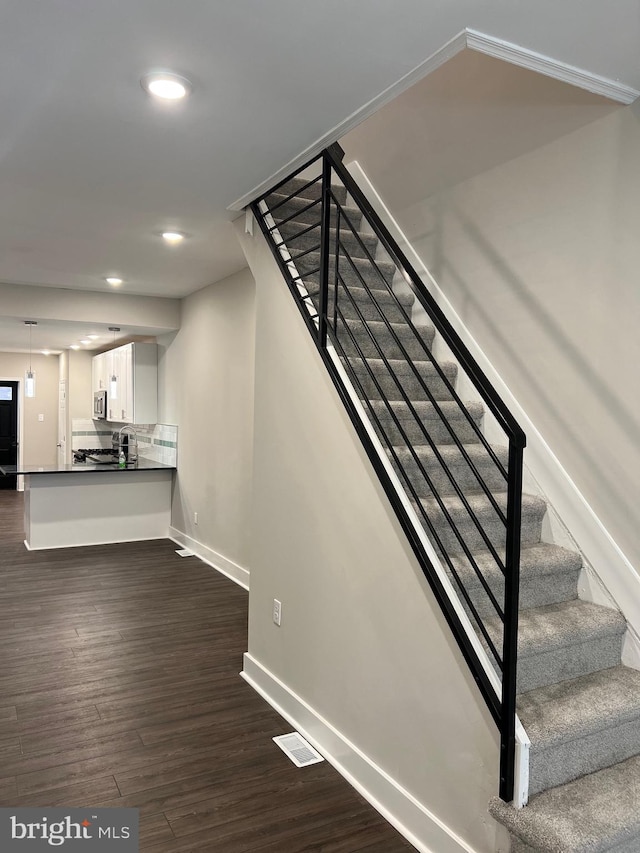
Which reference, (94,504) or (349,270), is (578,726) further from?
(94,504)

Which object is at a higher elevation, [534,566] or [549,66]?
[549,66]

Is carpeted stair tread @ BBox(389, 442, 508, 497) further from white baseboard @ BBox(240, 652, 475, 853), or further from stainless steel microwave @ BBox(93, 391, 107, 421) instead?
stainless steel microwave @ BBox(93, 391, 107, 421)

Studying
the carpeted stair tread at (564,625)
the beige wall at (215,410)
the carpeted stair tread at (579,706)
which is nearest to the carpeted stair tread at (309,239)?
the beige wall at (215,410)

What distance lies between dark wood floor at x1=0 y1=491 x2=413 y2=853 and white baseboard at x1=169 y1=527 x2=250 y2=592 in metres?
0.22

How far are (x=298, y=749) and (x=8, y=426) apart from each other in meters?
10.8

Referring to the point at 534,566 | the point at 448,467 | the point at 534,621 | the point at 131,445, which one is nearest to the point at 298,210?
the point at 448,467

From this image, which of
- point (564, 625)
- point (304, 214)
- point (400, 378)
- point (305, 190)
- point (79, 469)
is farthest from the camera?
point (79, 469)

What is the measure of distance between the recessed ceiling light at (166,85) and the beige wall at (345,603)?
1.17 metres

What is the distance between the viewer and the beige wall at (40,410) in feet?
38.8

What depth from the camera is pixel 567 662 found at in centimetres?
237

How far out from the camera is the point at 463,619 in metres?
2.14

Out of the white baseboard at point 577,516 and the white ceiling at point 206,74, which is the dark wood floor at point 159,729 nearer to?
the white baseboard at point 577,516

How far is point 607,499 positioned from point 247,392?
3.34 m

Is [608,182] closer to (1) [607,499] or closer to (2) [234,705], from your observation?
(1) [607,499]
